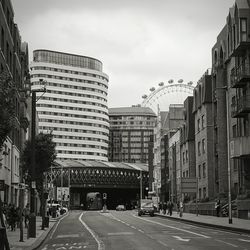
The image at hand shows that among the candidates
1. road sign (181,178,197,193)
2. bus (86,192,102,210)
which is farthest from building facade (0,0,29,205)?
bus (86,192,102,210)

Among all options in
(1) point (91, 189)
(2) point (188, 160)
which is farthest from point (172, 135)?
(1) point (91, 189)

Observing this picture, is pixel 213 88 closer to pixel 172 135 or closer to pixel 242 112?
pixel 242 112

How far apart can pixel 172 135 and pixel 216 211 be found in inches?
2367

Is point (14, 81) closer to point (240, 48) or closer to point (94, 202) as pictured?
point (240, 48)

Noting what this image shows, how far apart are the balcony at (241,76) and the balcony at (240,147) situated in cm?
579

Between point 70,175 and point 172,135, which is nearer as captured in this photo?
point 172,135

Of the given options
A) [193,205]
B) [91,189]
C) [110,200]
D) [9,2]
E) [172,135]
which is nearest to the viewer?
[9,2]

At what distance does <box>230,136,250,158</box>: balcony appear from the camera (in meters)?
51.8

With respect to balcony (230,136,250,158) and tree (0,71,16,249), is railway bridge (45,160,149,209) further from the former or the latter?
tree (0,71,16,249)

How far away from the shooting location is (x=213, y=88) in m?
75.8

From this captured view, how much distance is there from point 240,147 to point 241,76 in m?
6.69

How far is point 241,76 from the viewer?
54.6 m

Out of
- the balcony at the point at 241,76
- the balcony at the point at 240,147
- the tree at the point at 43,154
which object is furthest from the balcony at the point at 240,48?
the tree at the point at 43,154

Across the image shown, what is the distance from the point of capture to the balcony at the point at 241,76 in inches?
2146
